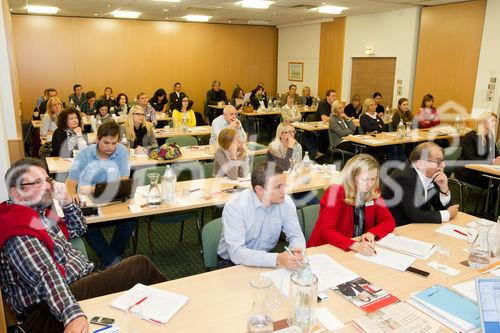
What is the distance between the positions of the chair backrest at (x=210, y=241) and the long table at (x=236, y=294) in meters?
Result: 0.41

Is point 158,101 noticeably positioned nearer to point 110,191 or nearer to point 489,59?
point 489,59

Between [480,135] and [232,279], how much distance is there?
480 centimetres

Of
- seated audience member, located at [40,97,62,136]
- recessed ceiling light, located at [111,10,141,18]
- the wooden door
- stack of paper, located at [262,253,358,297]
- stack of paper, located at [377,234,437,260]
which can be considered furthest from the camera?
recessed ceiling light, located at [111,10,141,18]

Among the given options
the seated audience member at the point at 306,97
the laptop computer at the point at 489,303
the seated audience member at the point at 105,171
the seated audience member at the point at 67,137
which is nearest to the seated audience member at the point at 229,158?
the seated audience member at the point at 105,171

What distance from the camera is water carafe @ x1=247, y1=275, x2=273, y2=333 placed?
1.70 m

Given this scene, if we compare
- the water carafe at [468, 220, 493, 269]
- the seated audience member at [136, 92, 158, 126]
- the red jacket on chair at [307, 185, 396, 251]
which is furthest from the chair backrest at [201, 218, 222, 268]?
the seated audience member at [136, 92, 158, 126]

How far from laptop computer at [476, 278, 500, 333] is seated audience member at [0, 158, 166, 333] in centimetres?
178

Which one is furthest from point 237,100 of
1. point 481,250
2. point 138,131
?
point 481,250

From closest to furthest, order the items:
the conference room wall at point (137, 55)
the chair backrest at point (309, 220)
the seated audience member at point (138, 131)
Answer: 1. the chair backrest at point (309, 220)
2. the seated audience member at point (138, 131)
3. the conference room wall at point (137, 55)

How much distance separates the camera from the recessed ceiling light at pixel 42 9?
32.6 feet

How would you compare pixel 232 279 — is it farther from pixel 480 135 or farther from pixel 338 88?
pixel 338 88

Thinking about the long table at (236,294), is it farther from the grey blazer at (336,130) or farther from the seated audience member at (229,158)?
the grey blazer at (336,130)

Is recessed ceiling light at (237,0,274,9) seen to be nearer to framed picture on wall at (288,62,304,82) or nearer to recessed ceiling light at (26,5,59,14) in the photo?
framed picture on wall at (288,62,304,82)

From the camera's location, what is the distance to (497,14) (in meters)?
7.75
